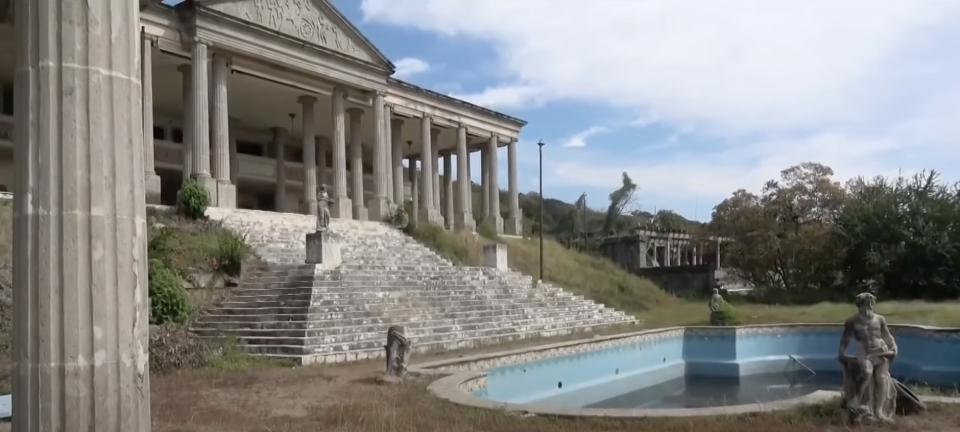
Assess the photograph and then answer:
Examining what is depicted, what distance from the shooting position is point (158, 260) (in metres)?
15.5

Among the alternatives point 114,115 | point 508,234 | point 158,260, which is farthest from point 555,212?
point 114,115

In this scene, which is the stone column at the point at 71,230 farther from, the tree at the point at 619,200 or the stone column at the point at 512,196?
the tree at the point at 619,200

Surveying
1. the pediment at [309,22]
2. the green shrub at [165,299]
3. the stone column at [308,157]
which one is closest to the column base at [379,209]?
the stone column at [308,157]

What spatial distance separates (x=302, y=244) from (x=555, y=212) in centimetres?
6065

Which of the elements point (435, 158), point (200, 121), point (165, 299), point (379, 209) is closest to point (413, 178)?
point (435, 158)

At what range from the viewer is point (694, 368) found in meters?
18.6

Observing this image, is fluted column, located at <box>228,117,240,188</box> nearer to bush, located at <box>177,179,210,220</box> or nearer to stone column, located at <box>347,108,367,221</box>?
stone column, located at <box>347,108,367,221</box>

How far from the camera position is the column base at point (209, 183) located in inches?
859

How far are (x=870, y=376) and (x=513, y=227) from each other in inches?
1109

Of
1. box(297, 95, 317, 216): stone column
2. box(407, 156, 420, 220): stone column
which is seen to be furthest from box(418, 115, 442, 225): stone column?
box(407, 156, 420, 220): stone column

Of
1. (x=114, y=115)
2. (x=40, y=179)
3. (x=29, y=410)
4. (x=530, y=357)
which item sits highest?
(x=114, y=115)

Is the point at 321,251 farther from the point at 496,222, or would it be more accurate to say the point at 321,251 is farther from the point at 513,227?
the point at 513,227

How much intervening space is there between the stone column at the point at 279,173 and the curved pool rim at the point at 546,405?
1796 centimetres

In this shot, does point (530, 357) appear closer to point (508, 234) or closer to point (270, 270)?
point (270, 270)
